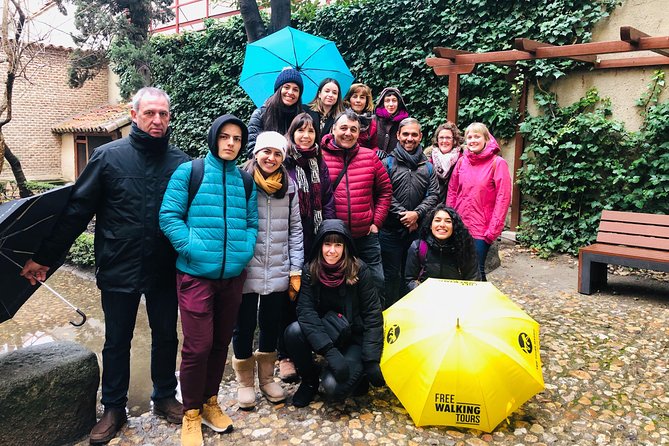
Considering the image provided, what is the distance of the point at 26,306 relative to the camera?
638 centimetres

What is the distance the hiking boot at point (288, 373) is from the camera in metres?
3.56

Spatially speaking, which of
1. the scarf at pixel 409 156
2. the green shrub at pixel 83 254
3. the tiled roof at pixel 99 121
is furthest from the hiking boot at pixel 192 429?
the tiled roof at pixel 99 121

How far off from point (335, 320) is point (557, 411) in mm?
1494

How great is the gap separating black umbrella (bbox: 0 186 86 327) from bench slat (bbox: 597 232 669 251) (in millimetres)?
5312

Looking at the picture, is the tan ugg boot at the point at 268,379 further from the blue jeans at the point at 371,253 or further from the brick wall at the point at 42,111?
the brick wall at the point at 42,111

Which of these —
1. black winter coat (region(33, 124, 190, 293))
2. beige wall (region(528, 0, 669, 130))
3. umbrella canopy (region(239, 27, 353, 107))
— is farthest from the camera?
beige wall (region(528, 0, 669, 130))

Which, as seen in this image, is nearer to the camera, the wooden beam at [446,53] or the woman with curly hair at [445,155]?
the woman with curly hair at [445,155]

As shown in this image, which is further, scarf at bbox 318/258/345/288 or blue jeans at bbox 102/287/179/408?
scarf at bbox 318/258/345/288

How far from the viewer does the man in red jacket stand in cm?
352

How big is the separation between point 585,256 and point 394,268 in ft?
8.06

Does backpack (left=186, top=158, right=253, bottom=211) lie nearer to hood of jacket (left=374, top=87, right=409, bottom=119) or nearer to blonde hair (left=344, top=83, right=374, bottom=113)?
blonde hair (left=344, top=83, right=374, bottom=113)

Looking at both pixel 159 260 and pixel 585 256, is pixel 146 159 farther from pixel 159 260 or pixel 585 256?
pixel 585 256

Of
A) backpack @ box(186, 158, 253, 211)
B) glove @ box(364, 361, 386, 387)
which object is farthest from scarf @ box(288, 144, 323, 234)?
glove @ box(364, 361, 386, 387)

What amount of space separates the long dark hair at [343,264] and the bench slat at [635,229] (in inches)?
151
